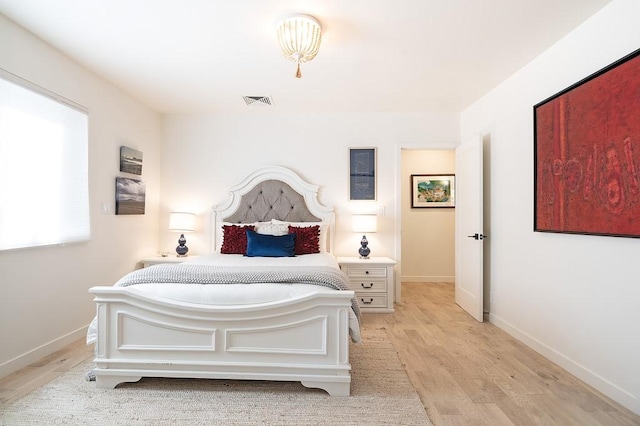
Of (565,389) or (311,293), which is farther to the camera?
(565,389)

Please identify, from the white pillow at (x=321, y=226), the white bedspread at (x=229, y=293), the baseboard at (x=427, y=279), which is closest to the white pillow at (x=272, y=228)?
the white pillow at (x=321, y=226)

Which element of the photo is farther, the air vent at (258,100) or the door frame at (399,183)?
the door frame at (399,183)

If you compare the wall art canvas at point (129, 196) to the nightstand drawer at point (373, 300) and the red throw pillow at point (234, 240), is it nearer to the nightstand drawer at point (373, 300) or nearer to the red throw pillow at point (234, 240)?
the red throw pillow at point (234, 240)

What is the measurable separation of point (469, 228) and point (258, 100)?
2.77m

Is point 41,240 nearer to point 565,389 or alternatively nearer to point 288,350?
point 288,350

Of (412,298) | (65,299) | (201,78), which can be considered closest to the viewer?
(65,299)

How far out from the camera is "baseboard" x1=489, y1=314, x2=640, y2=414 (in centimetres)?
180

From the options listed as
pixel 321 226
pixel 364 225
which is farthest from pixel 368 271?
pixel 321 226

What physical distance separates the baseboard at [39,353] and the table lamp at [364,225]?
9.31 ft

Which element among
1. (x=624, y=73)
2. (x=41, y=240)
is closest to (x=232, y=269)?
(x=41, y=240)

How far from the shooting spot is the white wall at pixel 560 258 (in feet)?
6.09

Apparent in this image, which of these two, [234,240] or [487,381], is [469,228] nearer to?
[487,381]

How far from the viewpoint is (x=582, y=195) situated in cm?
212

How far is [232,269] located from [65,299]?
1.60 metres
